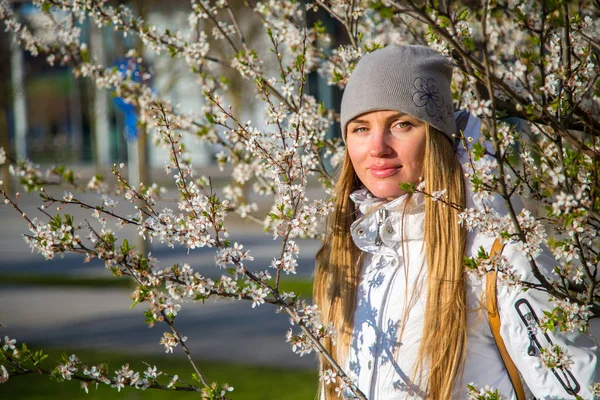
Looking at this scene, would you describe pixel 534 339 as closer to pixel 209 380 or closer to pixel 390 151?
pixel 390 151

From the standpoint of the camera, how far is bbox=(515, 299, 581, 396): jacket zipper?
5.89 ft

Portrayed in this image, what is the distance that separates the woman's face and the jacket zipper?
549mm

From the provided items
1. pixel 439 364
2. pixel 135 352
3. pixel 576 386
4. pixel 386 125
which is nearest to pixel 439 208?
pixel 386 125

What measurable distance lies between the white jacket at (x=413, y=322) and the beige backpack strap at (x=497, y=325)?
0.02m

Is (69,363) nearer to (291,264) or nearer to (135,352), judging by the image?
(291,264)

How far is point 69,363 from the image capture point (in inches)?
81.8

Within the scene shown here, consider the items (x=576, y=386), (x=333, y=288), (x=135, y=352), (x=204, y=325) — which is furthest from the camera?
(x=204, y=325)

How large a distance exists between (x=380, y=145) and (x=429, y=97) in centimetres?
22

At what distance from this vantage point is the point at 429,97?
2.21 metres

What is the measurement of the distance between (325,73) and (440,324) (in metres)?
2.07

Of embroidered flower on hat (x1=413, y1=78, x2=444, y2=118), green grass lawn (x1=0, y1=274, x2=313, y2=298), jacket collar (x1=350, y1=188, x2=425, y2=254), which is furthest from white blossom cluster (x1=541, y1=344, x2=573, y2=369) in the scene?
green grass lawn (x1=0, y1=274, x2=313, y2=298)

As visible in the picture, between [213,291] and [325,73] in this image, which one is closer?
[213,291]

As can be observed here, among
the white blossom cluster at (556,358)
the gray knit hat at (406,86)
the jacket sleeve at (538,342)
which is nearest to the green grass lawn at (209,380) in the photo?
the gray knit hat at (406,86)

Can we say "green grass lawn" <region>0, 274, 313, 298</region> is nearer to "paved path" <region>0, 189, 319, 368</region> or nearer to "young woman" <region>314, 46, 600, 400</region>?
"paved path" <region>0, 189, 319, 368</region>
